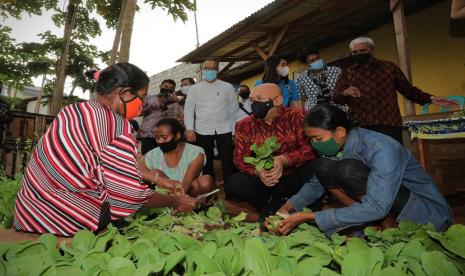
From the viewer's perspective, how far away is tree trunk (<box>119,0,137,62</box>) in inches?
249

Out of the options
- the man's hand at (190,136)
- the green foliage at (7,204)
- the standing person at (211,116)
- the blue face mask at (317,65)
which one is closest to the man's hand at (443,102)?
the blue face mask at (317,65)

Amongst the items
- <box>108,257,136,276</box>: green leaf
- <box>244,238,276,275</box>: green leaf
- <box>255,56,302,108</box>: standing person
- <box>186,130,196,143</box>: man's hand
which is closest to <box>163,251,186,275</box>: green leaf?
<box>108,257,136,276</box>: green leaf

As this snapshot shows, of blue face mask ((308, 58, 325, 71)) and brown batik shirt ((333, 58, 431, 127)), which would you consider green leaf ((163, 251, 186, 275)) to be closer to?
brown batik shirt ((333, 58, 431, 127))

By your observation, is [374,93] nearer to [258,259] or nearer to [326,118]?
[326,118]

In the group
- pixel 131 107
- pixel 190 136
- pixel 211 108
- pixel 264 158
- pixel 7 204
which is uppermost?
pixel 211 108

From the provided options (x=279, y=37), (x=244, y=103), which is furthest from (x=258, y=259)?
(x=279, y=37)

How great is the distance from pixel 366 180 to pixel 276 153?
1143 millimetres

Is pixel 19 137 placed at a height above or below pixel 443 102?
below

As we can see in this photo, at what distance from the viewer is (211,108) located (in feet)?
14.2

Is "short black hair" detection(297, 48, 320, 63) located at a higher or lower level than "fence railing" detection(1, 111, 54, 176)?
higher

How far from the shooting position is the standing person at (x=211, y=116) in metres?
4.24

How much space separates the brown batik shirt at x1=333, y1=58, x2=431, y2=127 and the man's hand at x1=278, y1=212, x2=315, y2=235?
1.98 metres


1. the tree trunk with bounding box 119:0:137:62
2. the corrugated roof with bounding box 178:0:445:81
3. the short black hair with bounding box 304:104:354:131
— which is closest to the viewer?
the short black hair with bounding box 304:104:354:131

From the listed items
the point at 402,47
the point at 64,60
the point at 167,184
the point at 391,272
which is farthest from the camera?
the point at 64,60
